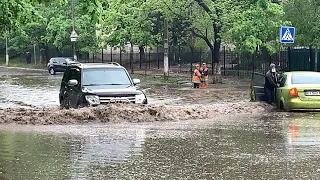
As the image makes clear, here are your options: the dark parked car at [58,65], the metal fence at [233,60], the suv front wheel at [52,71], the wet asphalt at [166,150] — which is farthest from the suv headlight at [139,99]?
the suv front wheel at [52,71]

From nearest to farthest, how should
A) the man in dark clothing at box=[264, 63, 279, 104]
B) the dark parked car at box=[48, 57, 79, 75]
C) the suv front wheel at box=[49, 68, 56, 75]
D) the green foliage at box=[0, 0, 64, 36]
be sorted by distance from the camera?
the man in dark clothing at box=[264, 63, 279, 104], the green foliage at box=[0, 0, 64, 36], the suv front wheel at box=[49, 68, 56, 75], the dark parked car at box=[48, 57, 79, 75]

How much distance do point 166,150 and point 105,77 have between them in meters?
7.36

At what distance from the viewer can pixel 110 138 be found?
12.0m

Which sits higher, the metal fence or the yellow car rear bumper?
the metal fence

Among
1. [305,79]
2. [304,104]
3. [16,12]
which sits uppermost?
[16,12]

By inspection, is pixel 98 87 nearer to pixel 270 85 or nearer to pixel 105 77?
pixel 105 77

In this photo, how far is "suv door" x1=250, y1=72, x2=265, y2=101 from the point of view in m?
20.1

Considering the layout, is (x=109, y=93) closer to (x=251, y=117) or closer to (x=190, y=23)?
(x=251, y=117)

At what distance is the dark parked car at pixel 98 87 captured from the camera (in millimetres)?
16141

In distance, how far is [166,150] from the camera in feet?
34.2

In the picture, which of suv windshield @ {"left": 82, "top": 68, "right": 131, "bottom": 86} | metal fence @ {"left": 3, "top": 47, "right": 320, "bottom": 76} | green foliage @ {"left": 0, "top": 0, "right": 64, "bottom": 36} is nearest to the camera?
suv windshield @ {"left": 82, "top": 68, "right": 131, "bottom": 86}

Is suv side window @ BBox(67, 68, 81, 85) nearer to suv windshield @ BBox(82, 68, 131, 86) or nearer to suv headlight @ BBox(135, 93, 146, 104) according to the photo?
suv windshield @ BBox(82, 68, 131, 86)

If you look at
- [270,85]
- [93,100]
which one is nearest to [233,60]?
[270,85]

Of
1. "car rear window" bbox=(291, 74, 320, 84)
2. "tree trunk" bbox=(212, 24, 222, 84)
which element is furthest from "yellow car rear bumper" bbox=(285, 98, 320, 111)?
"tree trunk" bbox=(212, 24, 222, 84)
